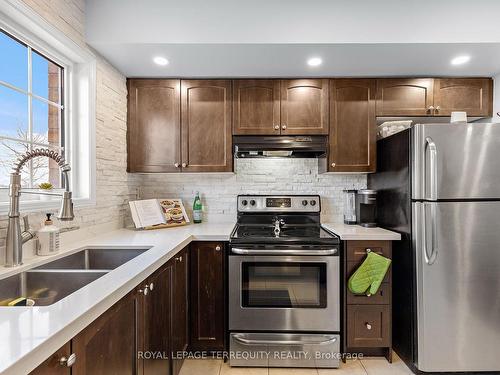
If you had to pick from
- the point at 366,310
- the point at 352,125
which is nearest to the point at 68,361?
the point at 366,310

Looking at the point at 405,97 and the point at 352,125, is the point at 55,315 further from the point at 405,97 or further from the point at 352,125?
the point at 405,97

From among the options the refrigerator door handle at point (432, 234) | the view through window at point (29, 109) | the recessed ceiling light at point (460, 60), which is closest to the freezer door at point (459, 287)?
the refrigerator door handle at point (432, 234)

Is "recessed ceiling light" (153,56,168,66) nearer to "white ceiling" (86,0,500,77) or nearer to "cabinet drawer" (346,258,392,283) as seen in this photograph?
"white ceiling" (86,0,500,77)

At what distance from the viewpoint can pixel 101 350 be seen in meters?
0.95

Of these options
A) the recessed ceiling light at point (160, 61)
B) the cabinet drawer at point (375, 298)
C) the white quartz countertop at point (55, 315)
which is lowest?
the cabinet drawer at point (375, 298)

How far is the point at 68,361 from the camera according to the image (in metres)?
0.77

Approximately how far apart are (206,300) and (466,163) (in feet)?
6.39

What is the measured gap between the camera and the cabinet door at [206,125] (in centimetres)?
246

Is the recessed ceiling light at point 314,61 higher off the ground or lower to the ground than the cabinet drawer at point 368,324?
higher

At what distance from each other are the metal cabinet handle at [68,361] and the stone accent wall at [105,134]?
100 centimetres

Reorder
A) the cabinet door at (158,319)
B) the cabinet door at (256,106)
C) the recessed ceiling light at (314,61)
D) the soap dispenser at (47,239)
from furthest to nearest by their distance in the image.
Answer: the cabinet door at (256,106), the recessed ceiling light at (314,61), the soap dispenser at (47,239), the cabinet door at (158,319)

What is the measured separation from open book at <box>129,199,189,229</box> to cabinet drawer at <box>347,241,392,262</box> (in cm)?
138

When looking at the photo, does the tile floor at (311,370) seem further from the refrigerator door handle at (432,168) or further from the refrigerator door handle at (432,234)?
the refrigerator door handle at (432,168)

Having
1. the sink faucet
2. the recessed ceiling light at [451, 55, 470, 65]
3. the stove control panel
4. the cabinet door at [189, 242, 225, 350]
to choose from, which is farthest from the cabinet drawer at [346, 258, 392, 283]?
the sink faucet
